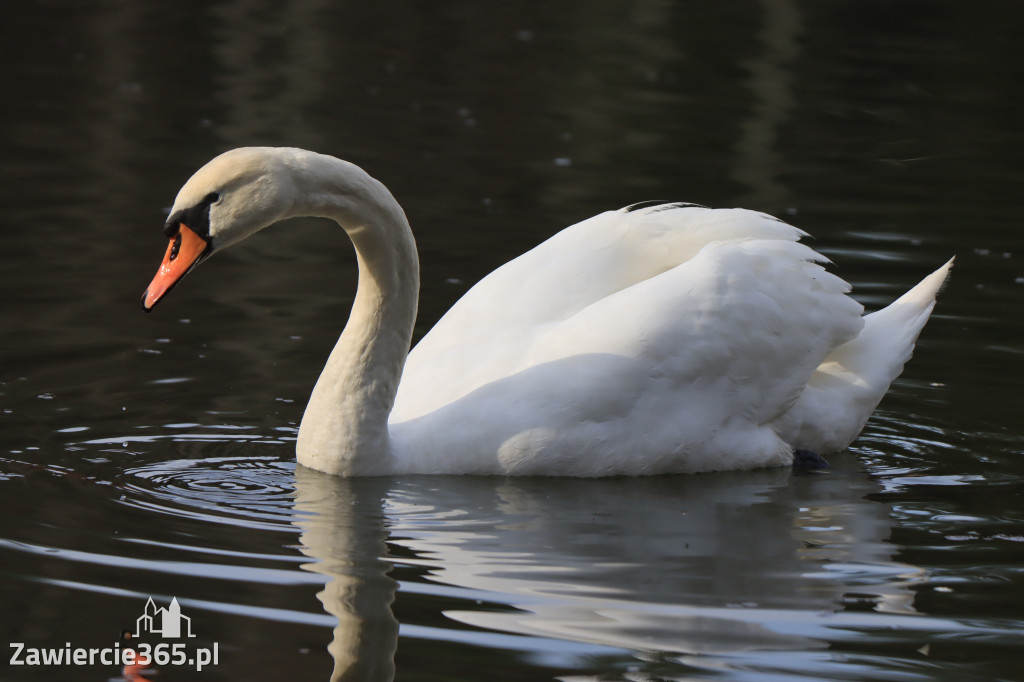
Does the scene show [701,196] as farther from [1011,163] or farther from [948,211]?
[1011,163]

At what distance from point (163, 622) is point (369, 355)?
81.4 inches

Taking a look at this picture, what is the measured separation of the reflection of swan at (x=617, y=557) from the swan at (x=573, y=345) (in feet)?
0.61

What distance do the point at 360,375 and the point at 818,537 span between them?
210 centimetres

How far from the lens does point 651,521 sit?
7051 mm

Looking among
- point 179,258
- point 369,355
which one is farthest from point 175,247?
point 369,355

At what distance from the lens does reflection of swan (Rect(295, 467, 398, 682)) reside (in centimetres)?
543

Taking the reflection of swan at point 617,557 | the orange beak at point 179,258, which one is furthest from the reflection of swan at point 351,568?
the orange beak at point 179,258

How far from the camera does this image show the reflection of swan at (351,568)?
5.43m

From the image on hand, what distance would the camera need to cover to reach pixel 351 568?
20.6 ft

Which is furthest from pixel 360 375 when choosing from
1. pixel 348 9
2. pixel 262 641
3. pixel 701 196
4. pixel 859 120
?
pixel 348 9

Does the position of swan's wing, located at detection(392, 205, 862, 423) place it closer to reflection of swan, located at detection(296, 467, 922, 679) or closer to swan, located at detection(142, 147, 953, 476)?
swan, located at detection(142, 147, 953, 476)

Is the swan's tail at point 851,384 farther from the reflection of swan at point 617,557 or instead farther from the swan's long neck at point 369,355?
the swan's long neck at point 369,355

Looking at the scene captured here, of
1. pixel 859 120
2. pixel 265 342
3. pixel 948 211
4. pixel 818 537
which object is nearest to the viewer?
pixel 818 537

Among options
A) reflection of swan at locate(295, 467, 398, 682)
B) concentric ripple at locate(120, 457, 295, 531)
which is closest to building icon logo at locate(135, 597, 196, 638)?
reflection of swan at locate(295, 467, 398, 682)
